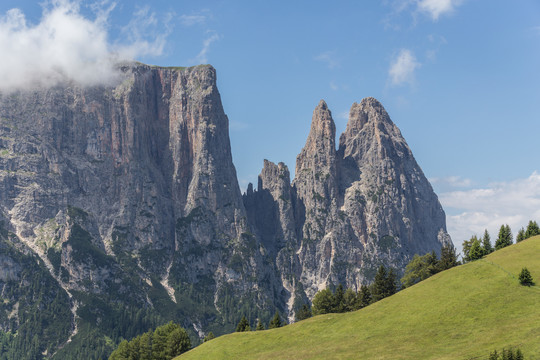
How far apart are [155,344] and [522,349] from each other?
112424mm

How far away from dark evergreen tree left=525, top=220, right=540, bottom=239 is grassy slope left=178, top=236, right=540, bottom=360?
20.7 meters

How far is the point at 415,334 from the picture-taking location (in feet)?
350

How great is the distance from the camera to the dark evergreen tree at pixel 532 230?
165000mm

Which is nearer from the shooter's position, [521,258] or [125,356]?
[521,258]

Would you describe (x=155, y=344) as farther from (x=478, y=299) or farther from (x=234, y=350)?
(x=478, y=299)

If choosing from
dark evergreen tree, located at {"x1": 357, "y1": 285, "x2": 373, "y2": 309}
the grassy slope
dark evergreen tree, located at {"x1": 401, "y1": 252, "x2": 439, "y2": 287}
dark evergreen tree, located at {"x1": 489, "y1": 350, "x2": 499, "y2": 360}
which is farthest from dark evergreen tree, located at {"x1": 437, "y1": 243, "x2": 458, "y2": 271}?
dark evergreen tree, located at {"x1": 489, "y1": 350, "x2": 499, "y2": 360}

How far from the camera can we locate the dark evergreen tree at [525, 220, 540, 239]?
165 metres

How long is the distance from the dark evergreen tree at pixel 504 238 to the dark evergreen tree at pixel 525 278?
150ft

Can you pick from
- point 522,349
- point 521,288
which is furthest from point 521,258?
point 522,349

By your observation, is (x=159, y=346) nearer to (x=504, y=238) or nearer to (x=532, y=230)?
(x=504, y=238)

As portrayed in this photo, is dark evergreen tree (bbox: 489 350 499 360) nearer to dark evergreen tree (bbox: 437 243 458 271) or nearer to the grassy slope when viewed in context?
the grassy slope

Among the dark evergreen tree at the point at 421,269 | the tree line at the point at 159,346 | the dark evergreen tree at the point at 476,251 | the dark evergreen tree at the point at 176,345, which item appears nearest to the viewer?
the dark evergreen tree at the point at 476,251

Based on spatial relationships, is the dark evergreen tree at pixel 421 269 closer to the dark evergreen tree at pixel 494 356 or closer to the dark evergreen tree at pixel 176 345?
the dark evergreen tree at pixel 176 345

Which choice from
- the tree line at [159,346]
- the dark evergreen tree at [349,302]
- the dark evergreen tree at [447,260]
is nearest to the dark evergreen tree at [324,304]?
the dark evergreen tree at [349,302]
